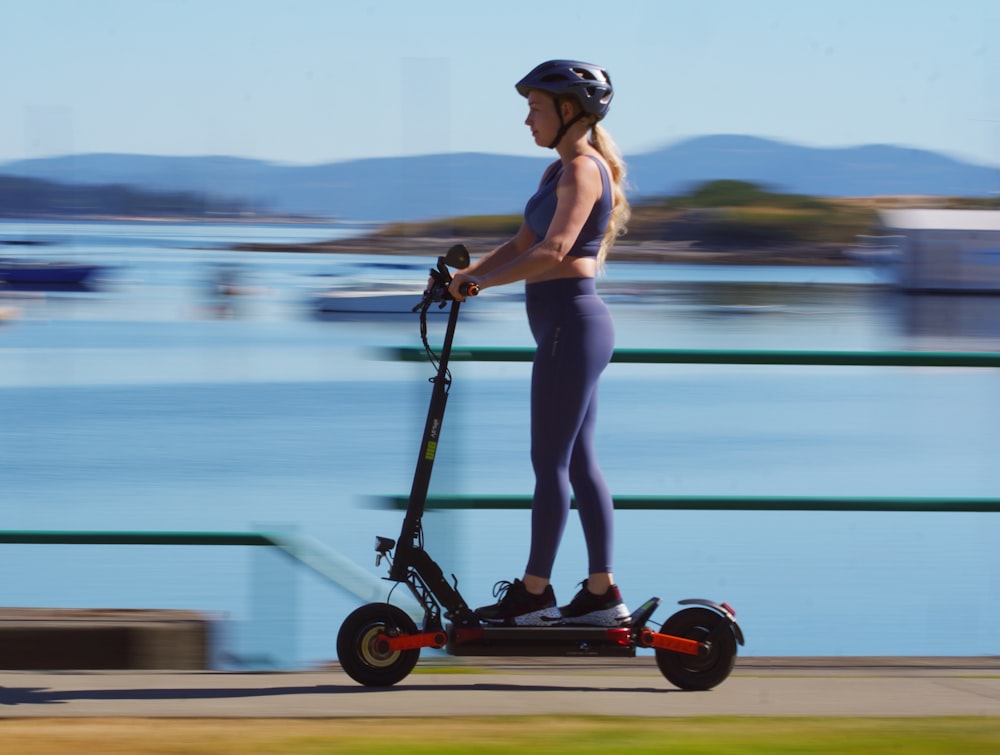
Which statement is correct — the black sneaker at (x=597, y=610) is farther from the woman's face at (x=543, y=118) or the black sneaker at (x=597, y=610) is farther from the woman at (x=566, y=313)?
the woman's face at (x=543, y=118)

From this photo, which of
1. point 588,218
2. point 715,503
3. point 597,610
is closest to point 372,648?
point 597,610

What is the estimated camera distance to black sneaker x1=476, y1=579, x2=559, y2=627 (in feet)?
12.5

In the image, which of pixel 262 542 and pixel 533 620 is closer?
pixel 533 620

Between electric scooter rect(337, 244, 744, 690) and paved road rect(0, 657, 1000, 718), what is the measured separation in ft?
0.22

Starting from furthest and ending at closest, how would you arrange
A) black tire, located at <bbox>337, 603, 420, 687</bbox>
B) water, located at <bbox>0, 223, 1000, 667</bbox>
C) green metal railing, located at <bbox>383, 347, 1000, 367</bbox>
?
water, located at <bbox>0, 223, 1000, 667</bbox> → green metal railing, located at <bbox>383, 347, 1000, 367</bbox> → black tire, located at <bbox>337, 603, 420, 687</bbox>

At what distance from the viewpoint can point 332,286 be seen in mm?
47438

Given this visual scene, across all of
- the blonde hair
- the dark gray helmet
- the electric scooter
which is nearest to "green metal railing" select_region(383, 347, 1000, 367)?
the electric scooter

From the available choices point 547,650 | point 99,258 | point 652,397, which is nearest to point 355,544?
point 547,650

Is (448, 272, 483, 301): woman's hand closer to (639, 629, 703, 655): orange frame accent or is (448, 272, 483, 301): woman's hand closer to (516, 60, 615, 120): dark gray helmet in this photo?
(516, 60, 615, 120): dark gray helmet

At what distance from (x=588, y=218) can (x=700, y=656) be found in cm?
113

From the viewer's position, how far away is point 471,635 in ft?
12.4

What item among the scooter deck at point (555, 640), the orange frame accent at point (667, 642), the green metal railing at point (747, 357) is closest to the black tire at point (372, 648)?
the scooter deck at point (555, 640)

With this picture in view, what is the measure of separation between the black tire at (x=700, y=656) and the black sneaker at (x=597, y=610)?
0.12 metres

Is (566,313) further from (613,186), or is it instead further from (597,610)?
(597,610)
